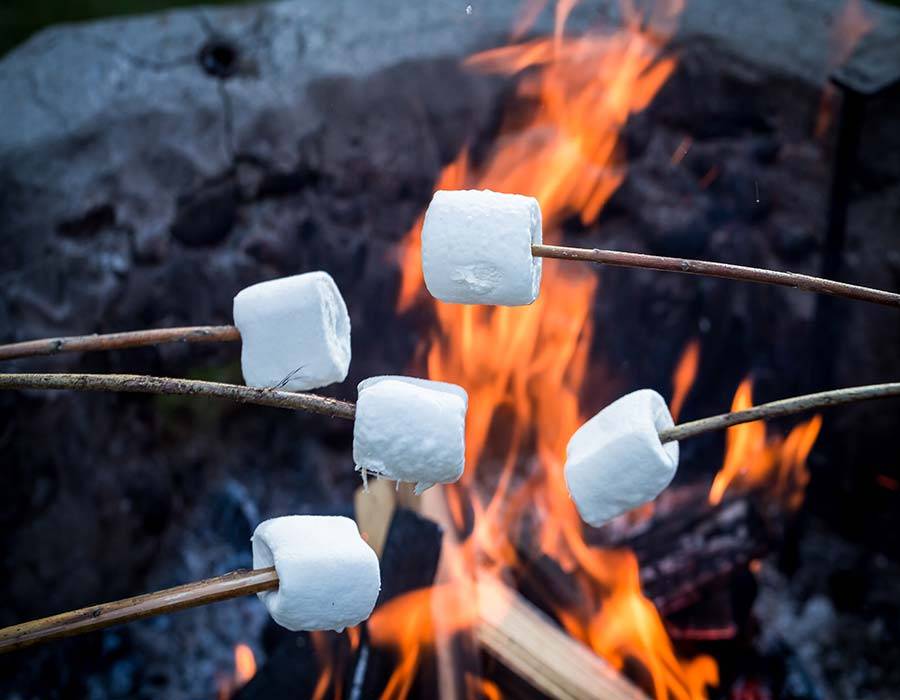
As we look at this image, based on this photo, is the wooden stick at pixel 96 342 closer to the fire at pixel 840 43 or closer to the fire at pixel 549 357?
the fire at pixel 549 357

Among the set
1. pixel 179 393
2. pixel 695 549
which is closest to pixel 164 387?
pixel 179 393

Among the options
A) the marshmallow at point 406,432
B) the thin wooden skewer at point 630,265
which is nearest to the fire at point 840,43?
the thin wooden skewer at point 630,265

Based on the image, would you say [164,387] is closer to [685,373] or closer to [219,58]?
[219,58]

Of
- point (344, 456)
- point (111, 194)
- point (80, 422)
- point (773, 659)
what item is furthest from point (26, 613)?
point (773, 659)

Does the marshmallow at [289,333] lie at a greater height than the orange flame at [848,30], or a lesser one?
lesser

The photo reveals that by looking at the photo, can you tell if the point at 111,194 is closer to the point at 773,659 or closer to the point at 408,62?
the point at 408,62

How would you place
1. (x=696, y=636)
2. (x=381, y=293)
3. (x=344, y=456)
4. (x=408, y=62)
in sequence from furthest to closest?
(x=344, y=456), (x=381, y=293), (x=408, y=62), (x=696, y=636)

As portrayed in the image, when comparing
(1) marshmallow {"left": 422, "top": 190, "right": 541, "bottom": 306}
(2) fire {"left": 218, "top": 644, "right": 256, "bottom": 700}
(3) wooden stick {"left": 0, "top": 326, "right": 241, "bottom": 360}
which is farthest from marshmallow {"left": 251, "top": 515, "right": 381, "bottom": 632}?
(2) fire {"left": 218, "top": 644, "right": 256, "bottom": 700}
